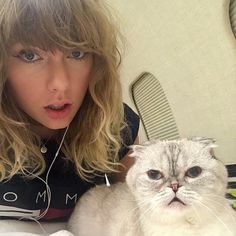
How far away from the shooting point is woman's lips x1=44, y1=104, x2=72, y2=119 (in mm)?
930

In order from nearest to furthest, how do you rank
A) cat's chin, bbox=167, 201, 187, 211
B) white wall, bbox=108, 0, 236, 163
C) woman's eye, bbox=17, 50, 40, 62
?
1. cat's chin, bbox=167, 201, 187, 211
2. woman's eye, bbox=17, 50, 40, 62
3. white wall, bbox=108, 0, 236, 163

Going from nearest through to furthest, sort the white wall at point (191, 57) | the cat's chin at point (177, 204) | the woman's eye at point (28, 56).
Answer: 1. the cat's chin at point (177, 204)
2. the woman's eye at point (28, 56)
3. the white wall at point (191, 57)

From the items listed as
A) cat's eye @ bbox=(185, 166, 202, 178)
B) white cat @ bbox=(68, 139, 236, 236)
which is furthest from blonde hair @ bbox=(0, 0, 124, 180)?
cat's eye @ bbox=(185, 166, 202, 178)

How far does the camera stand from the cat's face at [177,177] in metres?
0.76

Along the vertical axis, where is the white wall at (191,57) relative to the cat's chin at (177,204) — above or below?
above

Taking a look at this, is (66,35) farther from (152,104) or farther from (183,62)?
(152,104)

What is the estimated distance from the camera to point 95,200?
1061 millimetres

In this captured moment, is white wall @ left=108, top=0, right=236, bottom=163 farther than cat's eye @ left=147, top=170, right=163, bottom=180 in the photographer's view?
Yes

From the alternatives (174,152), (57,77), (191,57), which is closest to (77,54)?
(57,77)

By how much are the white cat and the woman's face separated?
20cm

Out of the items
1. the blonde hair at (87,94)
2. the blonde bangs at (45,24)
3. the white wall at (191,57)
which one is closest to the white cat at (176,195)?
the blonde hair at (87,94)

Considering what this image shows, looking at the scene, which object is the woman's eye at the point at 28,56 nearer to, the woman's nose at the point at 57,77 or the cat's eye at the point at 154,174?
the woman's nose at the point at 57,77

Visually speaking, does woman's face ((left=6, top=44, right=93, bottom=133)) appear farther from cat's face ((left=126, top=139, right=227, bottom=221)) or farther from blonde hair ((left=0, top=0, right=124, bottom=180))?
cat's face ((left=126, top=139, right=227, bottom=221))

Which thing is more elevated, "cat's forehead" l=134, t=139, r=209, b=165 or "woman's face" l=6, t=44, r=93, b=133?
"woman's face" l=6, t=44, r=93, b=133
